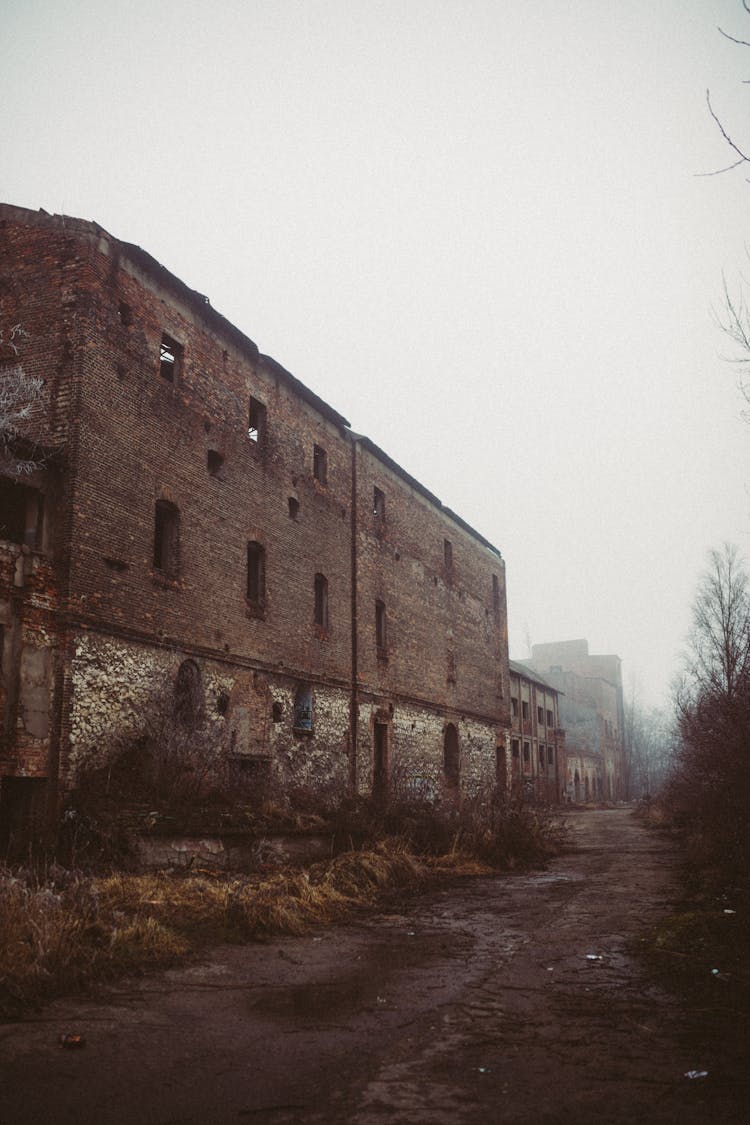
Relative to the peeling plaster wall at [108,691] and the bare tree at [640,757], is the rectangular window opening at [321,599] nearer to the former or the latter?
the peeling plaster wall at [108,691]

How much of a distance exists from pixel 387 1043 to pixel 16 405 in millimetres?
12132

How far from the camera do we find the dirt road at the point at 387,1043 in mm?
4562

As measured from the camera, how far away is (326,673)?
21.1 meters

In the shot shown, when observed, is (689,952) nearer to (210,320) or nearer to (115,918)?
(115,918)

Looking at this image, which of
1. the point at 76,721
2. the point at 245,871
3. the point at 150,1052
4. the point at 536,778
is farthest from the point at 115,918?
the point at 536,778

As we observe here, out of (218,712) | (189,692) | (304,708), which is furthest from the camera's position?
(304,708)

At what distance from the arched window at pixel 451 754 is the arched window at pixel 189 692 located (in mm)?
13608

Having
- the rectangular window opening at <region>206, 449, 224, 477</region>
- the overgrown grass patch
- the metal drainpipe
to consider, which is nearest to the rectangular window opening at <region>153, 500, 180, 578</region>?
the rectangular window opening at <region>206, 449, 224, 477</region>

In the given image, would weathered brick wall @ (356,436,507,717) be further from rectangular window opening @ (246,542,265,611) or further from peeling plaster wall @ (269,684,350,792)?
rectangular window opening @ (246,542,265,611)

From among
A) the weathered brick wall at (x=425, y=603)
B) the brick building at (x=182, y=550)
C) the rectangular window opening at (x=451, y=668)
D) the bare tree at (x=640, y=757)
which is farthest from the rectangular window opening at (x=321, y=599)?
the bare tree at (x=640, y=757)

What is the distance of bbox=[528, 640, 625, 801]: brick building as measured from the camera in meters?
56.4

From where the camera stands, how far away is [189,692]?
1598cm

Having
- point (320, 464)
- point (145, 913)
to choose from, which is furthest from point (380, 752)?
point (145, 913)

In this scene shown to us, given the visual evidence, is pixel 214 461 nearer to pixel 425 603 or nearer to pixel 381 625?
pixel 381 625
